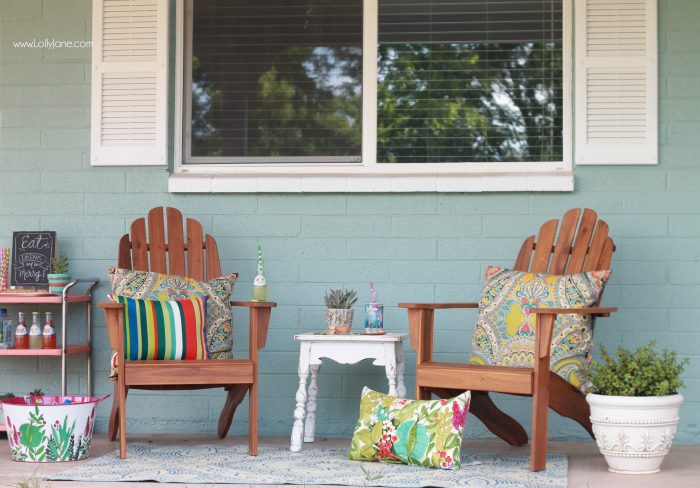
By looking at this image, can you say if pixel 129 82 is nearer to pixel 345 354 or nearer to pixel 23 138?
pixel 23 138

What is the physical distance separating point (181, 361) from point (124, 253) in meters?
0.87

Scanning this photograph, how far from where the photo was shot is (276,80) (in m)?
5.43

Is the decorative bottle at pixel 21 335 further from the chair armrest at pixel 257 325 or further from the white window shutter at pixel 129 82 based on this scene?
the chair armrest at pixel 257 325

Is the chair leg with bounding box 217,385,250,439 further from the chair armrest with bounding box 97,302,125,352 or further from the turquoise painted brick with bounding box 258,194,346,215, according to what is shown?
the turquoise painted brick with bounding box 258,194,346,215

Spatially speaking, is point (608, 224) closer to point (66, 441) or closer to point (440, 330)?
point (440, 330)

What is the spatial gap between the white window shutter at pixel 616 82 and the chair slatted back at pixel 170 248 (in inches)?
73.4

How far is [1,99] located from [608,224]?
3.16 m

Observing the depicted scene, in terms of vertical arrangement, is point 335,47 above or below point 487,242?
above

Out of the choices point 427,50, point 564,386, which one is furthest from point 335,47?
point 564,386

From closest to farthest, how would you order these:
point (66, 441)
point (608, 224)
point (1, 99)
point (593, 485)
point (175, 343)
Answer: point (593, 485)
point (66, 441)
point (175, 343)
point (608, 224)
point (1, 99)

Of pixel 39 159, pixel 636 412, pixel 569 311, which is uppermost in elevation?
pixel 39 159

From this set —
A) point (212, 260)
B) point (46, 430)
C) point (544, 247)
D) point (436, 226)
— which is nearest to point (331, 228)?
point (436, 226)

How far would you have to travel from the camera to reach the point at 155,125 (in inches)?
210

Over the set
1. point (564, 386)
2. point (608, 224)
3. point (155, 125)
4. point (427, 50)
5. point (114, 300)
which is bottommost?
point (564, 386)
